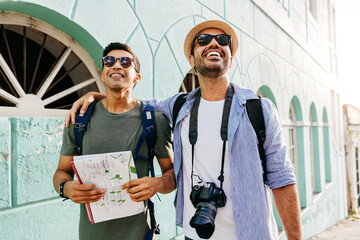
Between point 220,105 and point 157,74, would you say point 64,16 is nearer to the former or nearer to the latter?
point 157,74

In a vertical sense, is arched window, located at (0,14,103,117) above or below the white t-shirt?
above

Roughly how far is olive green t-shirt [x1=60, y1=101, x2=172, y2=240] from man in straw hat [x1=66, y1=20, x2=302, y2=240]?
126 millimetres

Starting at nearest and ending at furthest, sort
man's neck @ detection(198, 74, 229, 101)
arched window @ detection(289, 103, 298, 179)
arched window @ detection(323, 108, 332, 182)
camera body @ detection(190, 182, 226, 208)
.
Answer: camera body @ detection(190, 182, 226, 208) < man's neck @ detection(198, 74, 229, 101) < arched window @ detection(289, 103, 298, 179) < arched window @ detection(323, 108, 332, 182)

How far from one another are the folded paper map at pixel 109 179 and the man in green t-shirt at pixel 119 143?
4 cm

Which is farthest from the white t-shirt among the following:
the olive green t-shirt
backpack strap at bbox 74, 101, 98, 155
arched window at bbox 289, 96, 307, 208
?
arched window at bbox 289, 96, 307, 208

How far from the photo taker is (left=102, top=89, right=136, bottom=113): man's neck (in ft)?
5.36

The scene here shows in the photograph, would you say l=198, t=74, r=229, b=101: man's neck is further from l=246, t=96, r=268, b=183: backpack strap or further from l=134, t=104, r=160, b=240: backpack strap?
l=134, t=104, r=160, b=240: backpack strap

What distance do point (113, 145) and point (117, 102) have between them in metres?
0.29

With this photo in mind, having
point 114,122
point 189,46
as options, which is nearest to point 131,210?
point 114,122

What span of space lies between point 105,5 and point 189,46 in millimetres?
911

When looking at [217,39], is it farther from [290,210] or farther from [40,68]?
[40,68]

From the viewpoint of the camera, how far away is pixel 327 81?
36.1 feet

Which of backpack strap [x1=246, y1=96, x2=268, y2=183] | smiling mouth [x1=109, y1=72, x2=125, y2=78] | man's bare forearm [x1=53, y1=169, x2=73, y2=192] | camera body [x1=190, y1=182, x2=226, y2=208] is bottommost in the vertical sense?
camera body [x1=190, y1=182, x2=226, y2=208]

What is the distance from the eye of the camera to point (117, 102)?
165cm
